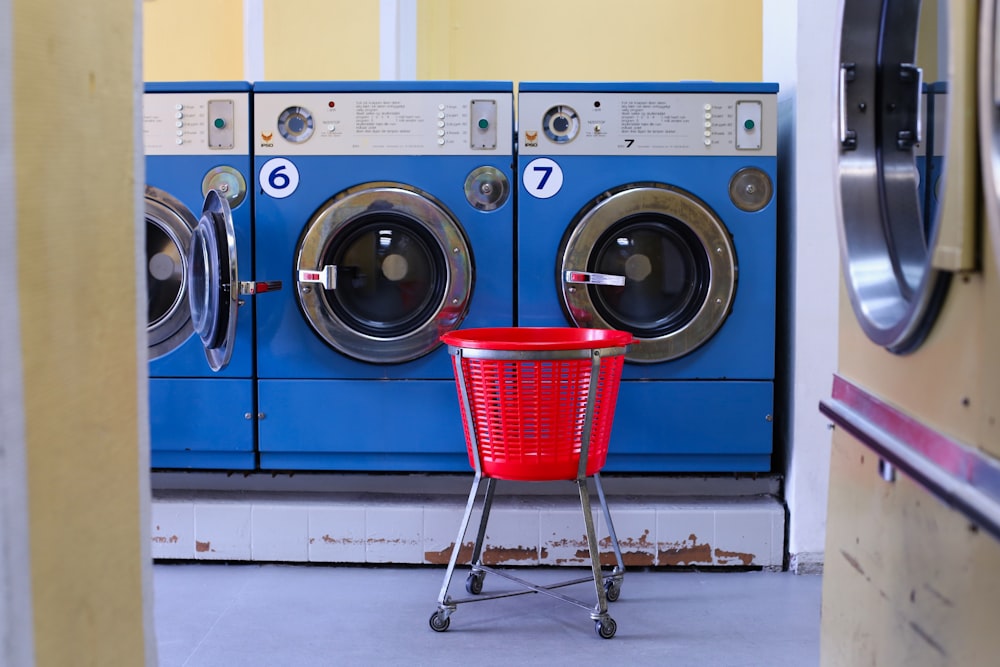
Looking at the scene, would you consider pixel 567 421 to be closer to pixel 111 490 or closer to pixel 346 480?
pixel 346 480

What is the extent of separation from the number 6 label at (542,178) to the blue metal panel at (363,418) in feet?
2.20

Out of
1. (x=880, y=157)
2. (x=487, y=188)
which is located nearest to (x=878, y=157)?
(x=880, y=157)

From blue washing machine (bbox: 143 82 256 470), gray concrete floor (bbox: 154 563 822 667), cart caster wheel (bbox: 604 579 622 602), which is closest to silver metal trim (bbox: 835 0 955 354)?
gray concrete floor (bbox: 154 563 822 667)

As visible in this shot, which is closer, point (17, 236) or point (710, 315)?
point (17, 236)

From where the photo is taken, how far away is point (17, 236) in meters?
0.94

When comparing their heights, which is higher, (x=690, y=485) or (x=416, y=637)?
(x=690, y=485)

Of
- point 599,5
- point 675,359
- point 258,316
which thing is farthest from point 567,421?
point 599,5

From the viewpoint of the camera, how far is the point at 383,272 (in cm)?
294

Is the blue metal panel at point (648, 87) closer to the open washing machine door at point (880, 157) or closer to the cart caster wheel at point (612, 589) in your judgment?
the open washing machine door at point (880, 157)

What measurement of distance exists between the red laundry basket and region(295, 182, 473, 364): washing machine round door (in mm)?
451

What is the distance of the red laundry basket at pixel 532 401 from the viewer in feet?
7.68

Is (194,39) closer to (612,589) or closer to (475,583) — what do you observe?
(475,583)

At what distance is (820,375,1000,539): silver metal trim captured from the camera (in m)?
1.05

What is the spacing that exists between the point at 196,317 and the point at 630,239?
54.3 inches
